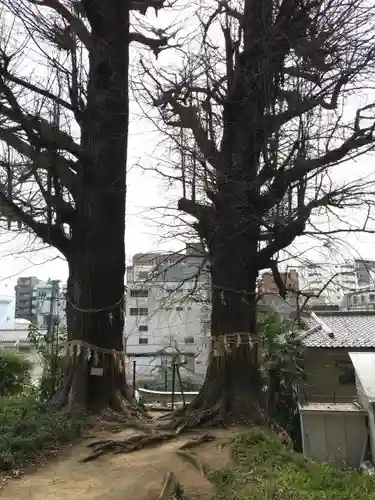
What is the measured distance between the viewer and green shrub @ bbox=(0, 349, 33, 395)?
951 cm

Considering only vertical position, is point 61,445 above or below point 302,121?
below

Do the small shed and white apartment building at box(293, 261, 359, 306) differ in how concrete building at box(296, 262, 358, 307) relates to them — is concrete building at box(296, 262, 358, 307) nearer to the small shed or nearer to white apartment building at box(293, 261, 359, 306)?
white apartment building at box(293, 261, 359, 306)

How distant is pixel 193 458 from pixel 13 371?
6.20 metres

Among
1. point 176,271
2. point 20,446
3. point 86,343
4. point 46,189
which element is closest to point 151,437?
point 20,446

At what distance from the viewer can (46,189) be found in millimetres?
6941

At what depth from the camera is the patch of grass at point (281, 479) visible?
146 inches

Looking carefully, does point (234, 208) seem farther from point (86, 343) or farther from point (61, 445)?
point (61, 445)

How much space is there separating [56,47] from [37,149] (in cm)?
162

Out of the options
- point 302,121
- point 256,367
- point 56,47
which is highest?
point 56,47

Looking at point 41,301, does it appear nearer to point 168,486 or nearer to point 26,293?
point 26,293

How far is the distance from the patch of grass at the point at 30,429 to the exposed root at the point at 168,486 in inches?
54.1

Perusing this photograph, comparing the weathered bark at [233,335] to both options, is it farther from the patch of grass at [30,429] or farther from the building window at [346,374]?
the building window at [346,374]

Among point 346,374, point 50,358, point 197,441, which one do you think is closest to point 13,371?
point 50,358

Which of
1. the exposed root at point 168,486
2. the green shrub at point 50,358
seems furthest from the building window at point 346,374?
the exposed root at point 168,486
